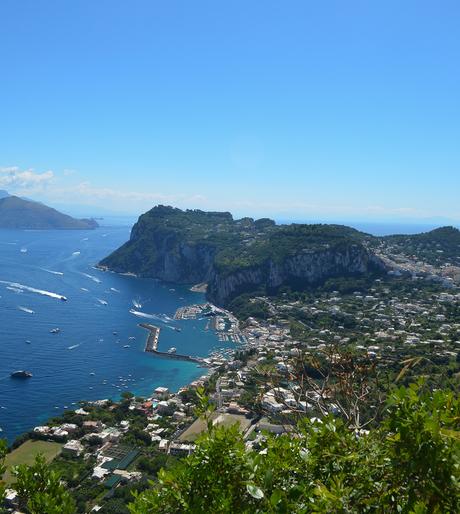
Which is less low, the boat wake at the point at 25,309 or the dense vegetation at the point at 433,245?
the dense vegetation at the point at 433,245

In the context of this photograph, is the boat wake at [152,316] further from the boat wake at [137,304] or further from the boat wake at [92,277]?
the boat wake at [92,277]

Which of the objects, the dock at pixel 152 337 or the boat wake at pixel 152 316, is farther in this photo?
the boat wake at pixel 152 316

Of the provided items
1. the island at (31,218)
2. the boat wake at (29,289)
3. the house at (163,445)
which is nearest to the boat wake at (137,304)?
the boat wake at (29,289)

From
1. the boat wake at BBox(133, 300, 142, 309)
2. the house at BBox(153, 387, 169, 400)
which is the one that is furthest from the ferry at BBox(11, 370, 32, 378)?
the boat wake at BBox(133, 300, 142, 309)

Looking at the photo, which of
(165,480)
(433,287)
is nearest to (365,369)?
(165,480)

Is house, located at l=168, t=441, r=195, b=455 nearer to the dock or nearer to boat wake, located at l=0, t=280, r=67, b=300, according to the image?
the dock
